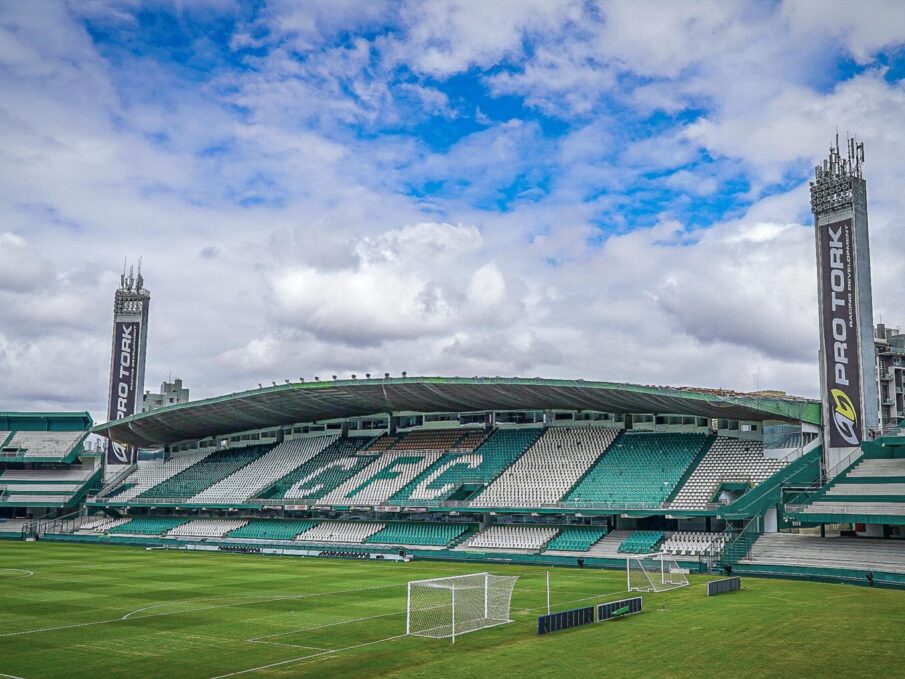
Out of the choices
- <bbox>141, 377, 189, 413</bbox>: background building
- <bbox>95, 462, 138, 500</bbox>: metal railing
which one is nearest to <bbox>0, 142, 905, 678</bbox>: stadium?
<bbox>95, 462, 138, 500</bbox>: metal railing

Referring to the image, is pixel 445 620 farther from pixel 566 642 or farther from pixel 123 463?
pixel 123 463

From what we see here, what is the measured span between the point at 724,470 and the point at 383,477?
1157 inches

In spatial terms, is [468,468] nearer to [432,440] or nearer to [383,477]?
[432,440]

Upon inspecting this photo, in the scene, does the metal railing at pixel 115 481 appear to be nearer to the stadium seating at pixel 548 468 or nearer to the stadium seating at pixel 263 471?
the stadium seating at pixel 263 471

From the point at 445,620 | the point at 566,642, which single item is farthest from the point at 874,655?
the point at 445,620

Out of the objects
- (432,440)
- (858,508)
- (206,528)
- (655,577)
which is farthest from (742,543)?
(206,528)

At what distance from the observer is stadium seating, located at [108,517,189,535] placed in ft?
257

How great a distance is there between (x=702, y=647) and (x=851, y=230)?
121 ft

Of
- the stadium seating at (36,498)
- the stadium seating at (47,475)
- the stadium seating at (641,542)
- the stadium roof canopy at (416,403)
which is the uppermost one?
the stadium roof canopy at (416,403)

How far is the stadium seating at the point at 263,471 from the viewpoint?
7756 centimetres

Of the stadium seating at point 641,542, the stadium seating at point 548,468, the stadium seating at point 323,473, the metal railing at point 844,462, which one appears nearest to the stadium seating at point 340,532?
the stadium seating at point 323,473

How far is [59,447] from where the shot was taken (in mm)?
92750

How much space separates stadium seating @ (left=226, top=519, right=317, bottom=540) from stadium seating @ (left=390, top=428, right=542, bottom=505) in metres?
9.83

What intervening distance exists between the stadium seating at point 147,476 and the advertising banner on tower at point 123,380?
11.1 feet
